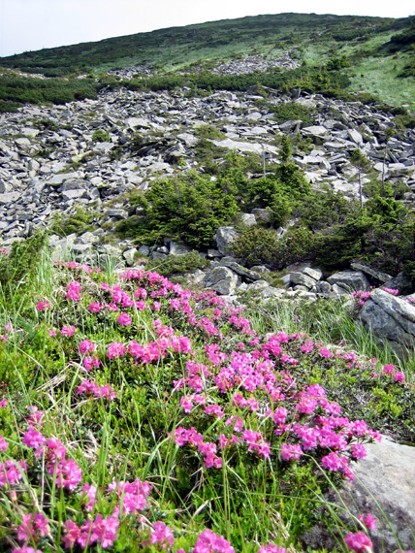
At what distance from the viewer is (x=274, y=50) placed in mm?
52688

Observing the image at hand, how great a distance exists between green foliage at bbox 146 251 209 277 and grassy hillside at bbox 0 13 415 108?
26.0 m

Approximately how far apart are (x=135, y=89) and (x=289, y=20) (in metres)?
50.8

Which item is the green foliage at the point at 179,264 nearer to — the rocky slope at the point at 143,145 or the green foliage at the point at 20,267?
the rocky slope at the point at 143,145

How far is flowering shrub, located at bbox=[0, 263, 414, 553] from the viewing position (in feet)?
5.84

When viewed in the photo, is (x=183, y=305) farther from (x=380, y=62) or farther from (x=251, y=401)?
(x=380, y=62)

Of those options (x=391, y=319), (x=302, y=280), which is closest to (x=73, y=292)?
(x=391, y=319)

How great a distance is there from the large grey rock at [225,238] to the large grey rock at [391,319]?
6.73 metres

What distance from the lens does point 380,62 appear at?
3934 cm

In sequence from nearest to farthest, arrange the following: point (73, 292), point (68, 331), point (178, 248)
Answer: point (68, 331), point (73, 292), point (178, 248)

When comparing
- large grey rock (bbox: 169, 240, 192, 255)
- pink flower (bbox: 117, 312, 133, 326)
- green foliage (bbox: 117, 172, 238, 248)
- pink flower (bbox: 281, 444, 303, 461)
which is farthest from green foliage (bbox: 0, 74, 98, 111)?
pink flower (bbox: 281, 444, 303, 461)

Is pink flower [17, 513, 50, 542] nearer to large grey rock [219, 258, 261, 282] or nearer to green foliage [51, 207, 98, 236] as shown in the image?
large grey rock [219, 258, 261, 282]

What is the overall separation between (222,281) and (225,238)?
9.36 feet

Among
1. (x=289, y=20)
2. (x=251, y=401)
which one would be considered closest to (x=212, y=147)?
(x=251, y=401)

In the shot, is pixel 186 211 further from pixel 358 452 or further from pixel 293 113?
pixel 293 113
